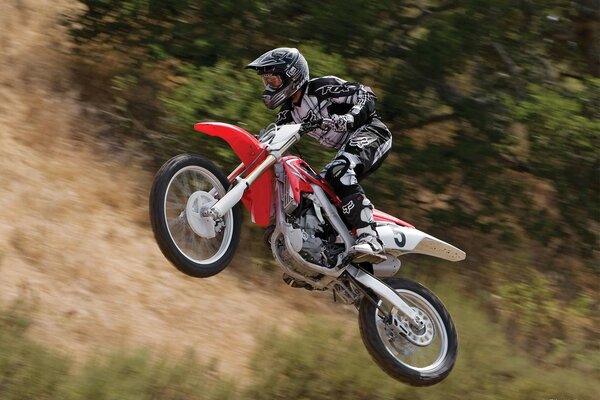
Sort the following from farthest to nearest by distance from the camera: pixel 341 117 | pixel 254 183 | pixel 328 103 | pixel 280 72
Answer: pixel 328 103, pixel 341 117, pixel 280 72, pixel 254 183

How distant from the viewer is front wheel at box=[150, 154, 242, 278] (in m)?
6.75

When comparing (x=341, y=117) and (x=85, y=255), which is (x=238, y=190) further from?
(x=85, y=255)

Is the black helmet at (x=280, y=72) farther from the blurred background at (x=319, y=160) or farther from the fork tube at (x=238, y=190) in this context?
the blurred background at (x=319, y=160)

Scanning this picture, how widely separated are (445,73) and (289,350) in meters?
5.21

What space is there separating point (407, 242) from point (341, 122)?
1281mm

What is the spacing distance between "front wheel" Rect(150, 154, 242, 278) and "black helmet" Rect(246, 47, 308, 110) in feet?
2.68

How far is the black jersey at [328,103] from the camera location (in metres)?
7.57

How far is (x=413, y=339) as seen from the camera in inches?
311

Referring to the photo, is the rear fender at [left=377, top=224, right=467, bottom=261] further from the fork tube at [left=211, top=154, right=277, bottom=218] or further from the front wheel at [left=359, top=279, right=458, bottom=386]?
the fork tube at [left=211, top=154, right=277, bottom=218]

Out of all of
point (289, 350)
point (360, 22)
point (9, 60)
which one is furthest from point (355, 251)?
point (9, 60)

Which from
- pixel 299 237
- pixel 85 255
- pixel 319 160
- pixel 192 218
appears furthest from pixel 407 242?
pixel 85 255

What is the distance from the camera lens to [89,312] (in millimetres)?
9445

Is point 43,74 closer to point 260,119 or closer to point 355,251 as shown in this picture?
point 260,119

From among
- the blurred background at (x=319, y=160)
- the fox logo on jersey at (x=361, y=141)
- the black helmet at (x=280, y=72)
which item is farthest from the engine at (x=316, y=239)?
the blurred background at (x=319, y=160)
